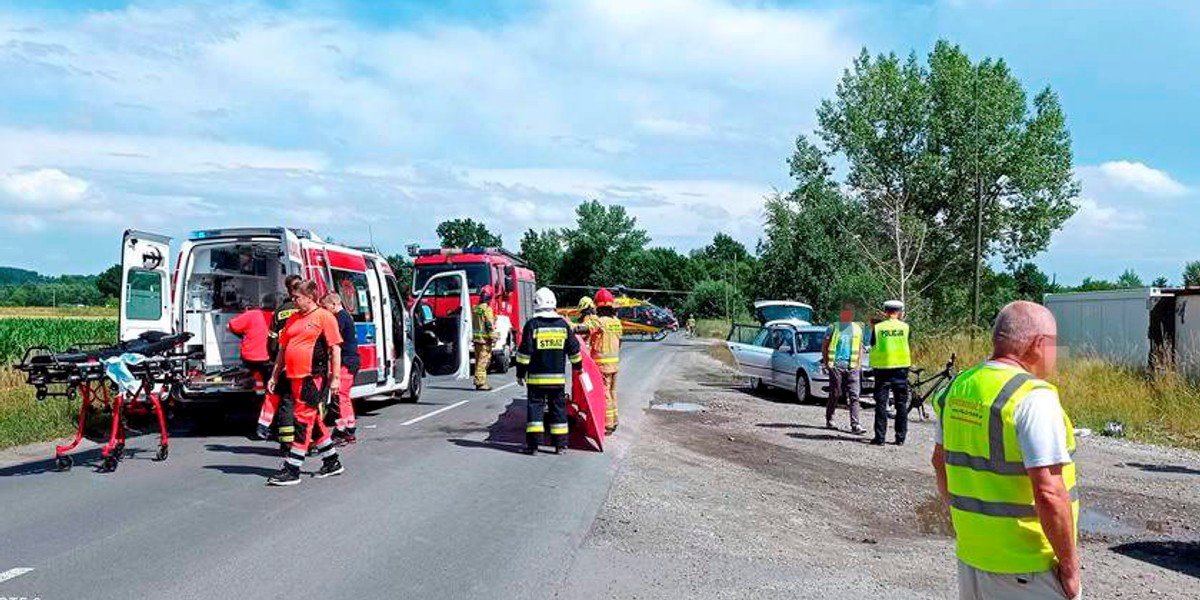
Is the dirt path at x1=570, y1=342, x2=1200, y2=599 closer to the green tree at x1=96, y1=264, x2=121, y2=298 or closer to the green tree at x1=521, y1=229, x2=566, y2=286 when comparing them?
the green tree at x1=96, y1=264, x2=121, y2=298

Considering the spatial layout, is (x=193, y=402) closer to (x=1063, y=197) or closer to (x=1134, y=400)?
(x=1134, y=400)

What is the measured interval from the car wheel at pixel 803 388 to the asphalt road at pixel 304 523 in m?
7.05

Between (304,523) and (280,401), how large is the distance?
2.17 m

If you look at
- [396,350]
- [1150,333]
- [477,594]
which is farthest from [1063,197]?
[477,594]

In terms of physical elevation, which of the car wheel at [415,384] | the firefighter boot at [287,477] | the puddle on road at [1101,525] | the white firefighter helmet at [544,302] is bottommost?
the puddle on road at [1101,525]

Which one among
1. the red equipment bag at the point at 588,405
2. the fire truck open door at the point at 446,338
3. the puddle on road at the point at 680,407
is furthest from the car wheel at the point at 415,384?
the red equipment bag at the point at 588,405

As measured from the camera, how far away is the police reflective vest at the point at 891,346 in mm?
11750

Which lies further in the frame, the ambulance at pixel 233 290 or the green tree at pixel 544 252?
the green tree at pixel 544 252

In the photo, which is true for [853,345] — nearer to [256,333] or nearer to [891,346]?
[891,346]

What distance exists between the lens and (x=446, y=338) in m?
17.2

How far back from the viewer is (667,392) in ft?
64.6

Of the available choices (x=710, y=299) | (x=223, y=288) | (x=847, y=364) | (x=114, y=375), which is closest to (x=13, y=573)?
(x=114, y=375)

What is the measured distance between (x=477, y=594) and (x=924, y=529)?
4.00 meters

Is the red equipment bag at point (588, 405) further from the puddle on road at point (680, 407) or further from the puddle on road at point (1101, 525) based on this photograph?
the puddle on road at point (1101, 525)
